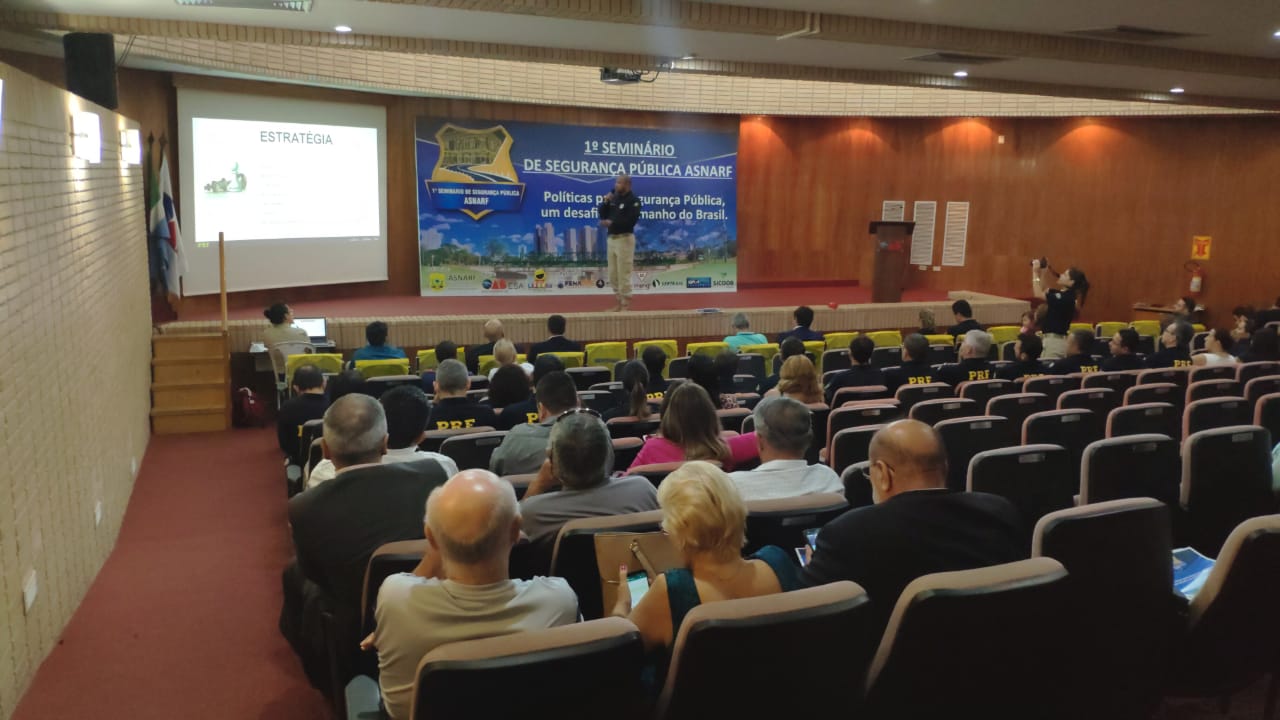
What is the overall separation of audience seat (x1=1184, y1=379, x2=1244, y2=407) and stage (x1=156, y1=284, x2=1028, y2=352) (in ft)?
19.5

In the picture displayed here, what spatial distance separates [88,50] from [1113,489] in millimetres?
7216

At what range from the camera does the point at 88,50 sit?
669 cm

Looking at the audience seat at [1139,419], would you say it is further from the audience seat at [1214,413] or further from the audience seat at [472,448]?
the audience seat at [472,448]

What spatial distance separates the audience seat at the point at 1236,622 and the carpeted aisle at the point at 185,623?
288cm

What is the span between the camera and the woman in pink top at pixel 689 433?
12.4 feet

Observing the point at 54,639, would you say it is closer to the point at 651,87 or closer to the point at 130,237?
the point at 130,237

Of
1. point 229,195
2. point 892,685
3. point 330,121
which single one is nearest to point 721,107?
point 330,121

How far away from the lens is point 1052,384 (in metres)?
5.92

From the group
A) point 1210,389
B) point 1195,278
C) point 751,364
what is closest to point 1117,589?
point 1210,389

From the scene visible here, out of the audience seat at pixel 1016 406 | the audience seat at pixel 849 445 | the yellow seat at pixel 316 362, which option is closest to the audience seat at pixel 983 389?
the audience seat at pixel 1016 406

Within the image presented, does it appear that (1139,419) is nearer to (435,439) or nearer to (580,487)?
(580,487)

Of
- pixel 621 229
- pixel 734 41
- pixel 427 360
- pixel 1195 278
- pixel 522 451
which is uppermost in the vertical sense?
pixel 734 41

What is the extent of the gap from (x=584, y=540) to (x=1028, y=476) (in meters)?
1.87

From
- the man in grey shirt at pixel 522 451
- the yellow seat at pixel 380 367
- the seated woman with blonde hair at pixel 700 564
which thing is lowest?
the yellow seat at pixel 380 367
